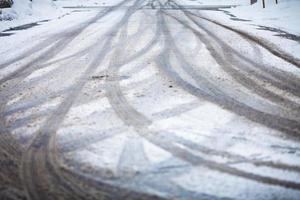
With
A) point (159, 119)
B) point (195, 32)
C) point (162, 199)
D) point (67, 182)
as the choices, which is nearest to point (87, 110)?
point (159, 119)

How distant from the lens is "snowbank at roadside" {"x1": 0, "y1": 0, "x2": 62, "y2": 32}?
16.4 m

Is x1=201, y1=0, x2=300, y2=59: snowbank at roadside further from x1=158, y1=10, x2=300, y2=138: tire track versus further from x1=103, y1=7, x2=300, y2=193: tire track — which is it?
x1=103, y1=7, x2=300, y2=193: tire track

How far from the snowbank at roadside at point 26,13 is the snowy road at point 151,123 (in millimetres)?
6901

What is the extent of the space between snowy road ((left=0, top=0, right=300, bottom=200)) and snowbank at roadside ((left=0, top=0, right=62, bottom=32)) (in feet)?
22.6

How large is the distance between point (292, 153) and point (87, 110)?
3.20 metres

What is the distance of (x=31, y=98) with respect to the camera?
21.9ft

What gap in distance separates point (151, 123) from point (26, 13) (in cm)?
1510

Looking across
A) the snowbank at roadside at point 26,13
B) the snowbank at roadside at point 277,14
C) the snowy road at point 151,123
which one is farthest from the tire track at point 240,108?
the snowbank at roadside at point 26,13

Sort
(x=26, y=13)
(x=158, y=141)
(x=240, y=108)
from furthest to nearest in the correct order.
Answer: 1. (x=26, y=13)
2. (x=240, y=108)
3. (x=158, y=141)

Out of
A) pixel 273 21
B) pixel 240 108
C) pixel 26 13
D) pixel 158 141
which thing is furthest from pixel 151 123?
pixel 26 13

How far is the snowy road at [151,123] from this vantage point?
397cm

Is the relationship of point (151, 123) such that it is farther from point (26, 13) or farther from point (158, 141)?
point (26, 13)

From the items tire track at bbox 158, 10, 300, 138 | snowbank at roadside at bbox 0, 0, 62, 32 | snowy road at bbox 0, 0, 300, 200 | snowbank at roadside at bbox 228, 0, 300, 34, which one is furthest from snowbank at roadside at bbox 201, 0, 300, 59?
snowbank at roadside at bbox 0, 0, 62, 32

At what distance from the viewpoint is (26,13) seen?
60.0 ft
